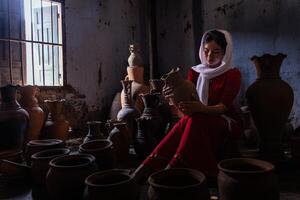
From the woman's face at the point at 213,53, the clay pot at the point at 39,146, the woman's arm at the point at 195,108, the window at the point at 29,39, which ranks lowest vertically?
the clay pot at the point at 39,146

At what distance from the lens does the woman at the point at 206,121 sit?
2.29m

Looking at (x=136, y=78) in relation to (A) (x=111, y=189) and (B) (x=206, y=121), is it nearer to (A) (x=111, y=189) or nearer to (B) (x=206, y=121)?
(B) (x=206, y=121)

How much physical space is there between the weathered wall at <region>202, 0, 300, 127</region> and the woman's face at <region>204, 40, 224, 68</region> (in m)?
2.21

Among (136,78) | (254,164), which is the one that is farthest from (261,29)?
(254,164)

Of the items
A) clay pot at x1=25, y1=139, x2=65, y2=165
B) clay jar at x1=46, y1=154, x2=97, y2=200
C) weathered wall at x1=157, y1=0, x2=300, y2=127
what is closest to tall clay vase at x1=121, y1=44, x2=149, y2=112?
weathered wall at x1=157, y1=0, x2=300, y2=127

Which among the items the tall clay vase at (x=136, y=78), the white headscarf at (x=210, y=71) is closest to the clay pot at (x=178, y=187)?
the white headscarf at (x=210, y=71)

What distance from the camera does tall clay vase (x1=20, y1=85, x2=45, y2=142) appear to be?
364 cm

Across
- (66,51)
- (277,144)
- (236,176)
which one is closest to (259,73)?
(277,144)

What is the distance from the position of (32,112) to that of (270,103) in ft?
9.10

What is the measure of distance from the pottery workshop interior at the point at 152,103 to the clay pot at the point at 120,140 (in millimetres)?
14

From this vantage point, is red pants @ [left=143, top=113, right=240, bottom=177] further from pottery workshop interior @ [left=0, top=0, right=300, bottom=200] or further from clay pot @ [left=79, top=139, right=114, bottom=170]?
clay pot @ [left=79, top=139, right=114, bottom=170]

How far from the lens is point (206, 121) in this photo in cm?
233

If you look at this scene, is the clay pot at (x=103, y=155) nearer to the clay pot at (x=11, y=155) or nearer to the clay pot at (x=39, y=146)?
the clay pot at (x=39, y=146)

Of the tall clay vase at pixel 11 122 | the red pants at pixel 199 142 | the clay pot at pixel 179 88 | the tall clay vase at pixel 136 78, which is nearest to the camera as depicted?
the red pants at pixel 199 142
